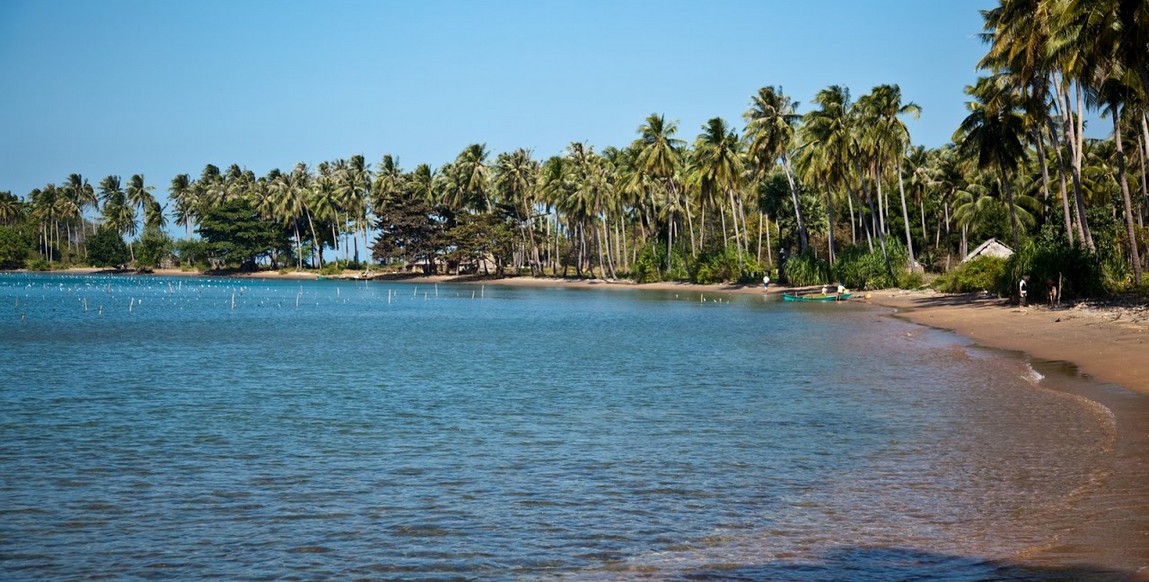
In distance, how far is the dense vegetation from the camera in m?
42.3

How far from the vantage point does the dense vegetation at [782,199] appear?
42312mm

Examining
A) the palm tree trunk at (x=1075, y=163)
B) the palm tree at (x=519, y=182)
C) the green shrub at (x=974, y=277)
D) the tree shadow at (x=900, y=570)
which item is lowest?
the tree shadow at (x=900, y=570)

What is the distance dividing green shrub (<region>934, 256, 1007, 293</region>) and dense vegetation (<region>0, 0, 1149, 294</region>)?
8.7 inches

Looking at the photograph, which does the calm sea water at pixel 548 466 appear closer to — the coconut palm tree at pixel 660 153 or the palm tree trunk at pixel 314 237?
the coconut palm tree at pixel 660 153

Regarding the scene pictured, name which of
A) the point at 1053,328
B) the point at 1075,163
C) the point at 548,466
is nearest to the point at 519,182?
the point at 1075,163

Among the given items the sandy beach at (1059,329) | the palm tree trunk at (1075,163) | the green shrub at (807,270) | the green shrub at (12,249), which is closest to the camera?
the sandy beach at (1059,329)

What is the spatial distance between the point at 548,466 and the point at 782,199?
79735 mm

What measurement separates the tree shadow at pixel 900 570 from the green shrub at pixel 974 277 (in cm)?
4222

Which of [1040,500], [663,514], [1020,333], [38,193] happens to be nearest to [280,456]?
[663,514]

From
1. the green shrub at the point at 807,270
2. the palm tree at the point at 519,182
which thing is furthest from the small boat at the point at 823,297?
the palm tree at the point at 519,182

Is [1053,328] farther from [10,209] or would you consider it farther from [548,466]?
[10,209]

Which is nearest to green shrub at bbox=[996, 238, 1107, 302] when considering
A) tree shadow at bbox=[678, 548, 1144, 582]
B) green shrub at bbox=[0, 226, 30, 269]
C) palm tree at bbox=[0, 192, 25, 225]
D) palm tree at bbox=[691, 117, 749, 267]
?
tree shadow at bbox=[678, 548, 1144, 582]

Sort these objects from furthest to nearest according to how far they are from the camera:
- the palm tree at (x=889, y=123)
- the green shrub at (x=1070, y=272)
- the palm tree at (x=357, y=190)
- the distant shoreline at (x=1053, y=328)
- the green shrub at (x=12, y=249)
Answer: the green shrub at (x=12, y=249), the palm tree at (x=357, y=190), the palm tree at (x=889, y=123), the green shrub at (x=1070, y=272), the distant shoreline at (x=1053, y=328)

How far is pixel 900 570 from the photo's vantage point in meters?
9.81
